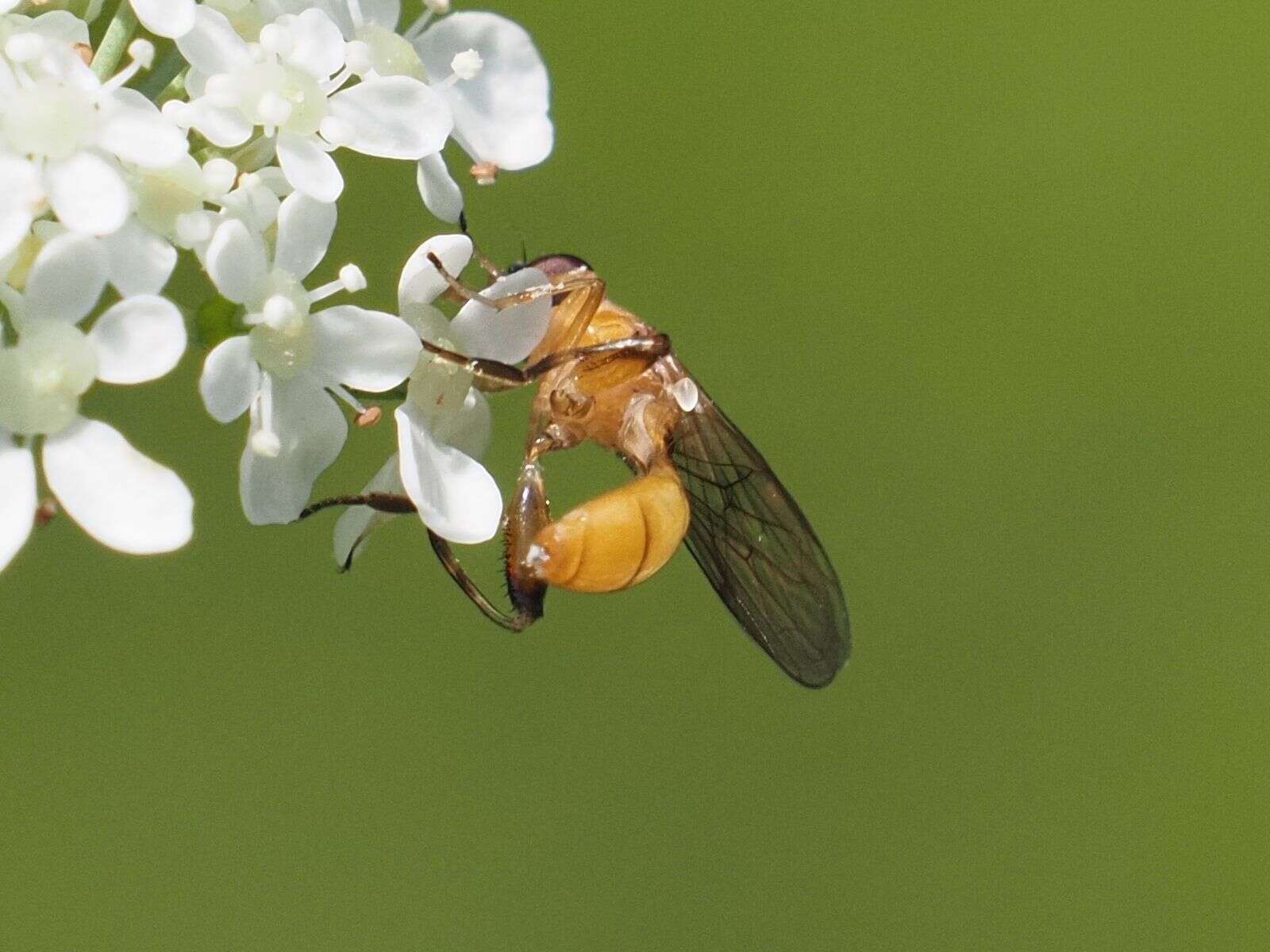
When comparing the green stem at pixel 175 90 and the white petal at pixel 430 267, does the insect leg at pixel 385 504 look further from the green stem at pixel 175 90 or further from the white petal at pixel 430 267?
the green stem at pixel 175 90

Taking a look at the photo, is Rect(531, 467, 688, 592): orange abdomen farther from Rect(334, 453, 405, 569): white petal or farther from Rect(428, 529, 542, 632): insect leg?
Rect(334, 453, 405, 569): white petal

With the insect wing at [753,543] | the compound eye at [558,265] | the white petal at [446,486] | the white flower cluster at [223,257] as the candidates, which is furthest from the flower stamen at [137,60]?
the insect wing at [753,543]

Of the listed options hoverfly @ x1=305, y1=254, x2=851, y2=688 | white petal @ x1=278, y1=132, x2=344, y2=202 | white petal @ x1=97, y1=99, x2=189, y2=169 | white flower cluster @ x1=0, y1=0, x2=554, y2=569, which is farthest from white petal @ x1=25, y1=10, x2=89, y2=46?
hoverfly @ x1=305, y1=254, x2=851, y2=688

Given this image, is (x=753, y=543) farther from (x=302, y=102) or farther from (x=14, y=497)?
(x=14, y=497)

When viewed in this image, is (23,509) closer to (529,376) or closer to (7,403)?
(7,403)

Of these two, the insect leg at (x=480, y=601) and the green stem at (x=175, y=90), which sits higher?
the green stem at (x=175, y=90)
